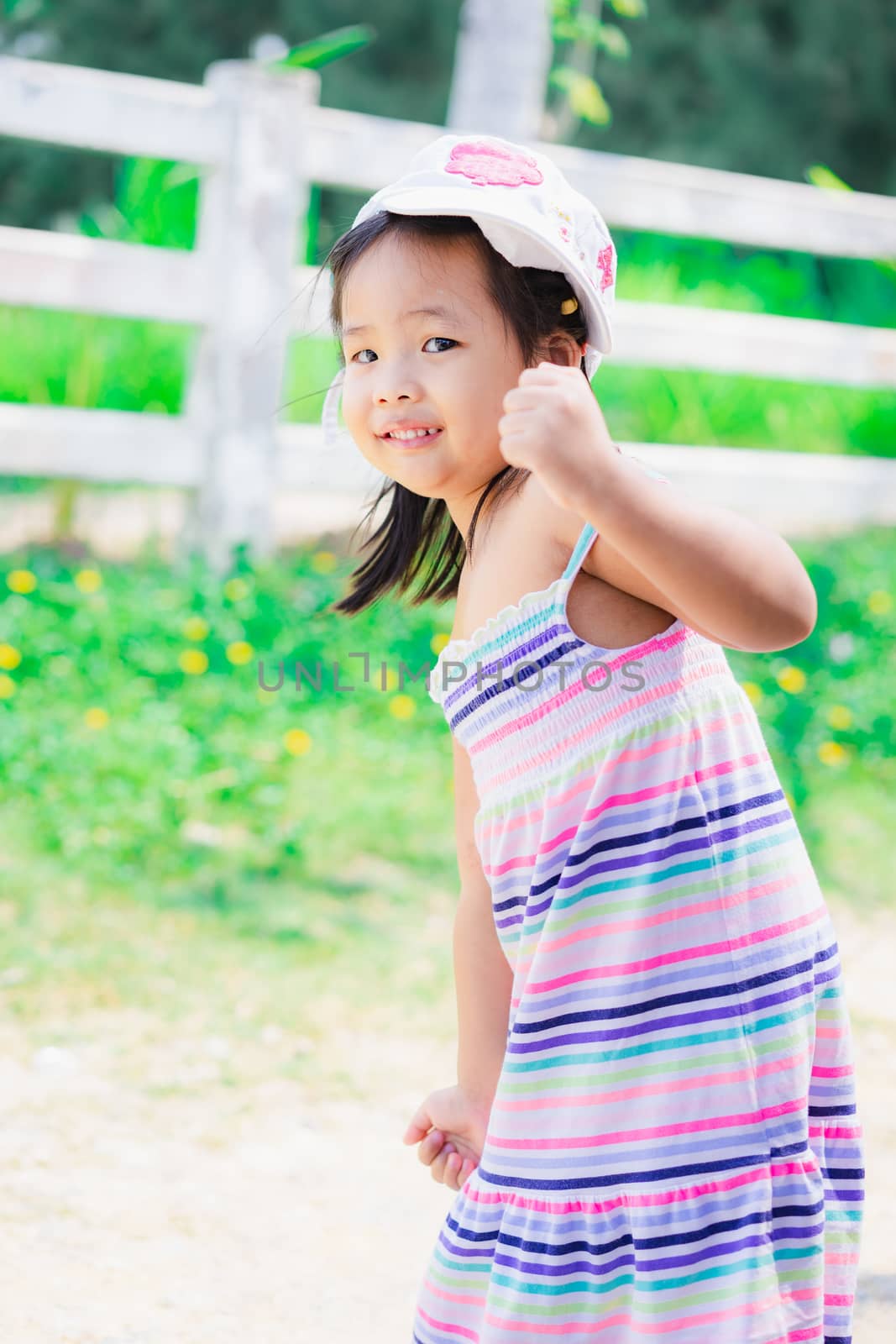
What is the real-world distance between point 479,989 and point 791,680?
2476 mm

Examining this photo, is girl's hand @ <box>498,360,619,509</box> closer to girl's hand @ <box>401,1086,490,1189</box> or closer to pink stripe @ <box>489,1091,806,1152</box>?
pink stripe @ <box>489,1091,806,1152</box>

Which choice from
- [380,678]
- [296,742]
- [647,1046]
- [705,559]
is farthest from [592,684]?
[380,678]

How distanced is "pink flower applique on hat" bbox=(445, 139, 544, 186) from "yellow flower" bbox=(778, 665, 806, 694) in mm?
2522

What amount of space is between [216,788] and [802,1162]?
6.92ft

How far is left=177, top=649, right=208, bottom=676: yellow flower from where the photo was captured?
372 cm

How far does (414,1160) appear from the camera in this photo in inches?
87.3

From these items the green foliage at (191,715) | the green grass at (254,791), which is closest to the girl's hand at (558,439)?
the green grass at (254,791)

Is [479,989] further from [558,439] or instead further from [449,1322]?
[558,439]

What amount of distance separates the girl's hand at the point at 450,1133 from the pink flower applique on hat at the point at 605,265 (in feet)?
2.52

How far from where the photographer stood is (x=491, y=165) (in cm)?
138

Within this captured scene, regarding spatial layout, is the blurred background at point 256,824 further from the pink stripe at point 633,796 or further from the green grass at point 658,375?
the pink stripe at point 633,796

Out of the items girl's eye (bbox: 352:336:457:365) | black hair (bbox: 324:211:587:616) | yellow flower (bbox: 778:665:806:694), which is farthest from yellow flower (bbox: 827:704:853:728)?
girl's eye (bbox: 352:336:457:365)

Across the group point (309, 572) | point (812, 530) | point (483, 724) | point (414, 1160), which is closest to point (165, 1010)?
point (414, 1160)

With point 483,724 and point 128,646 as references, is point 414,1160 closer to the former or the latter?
point 483,724
